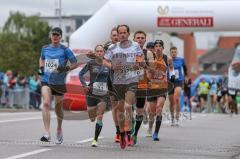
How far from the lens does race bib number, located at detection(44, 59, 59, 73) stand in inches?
440

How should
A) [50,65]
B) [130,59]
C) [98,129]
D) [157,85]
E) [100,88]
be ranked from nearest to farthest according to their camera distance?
[130,59], [98,129], [50,65], [100,88], [157,85]

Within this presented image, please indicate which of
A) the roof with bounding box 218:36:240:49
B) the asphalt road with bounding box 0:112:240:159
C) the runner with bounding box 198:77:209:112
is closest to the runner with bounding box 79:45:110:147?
the asphalt road with bounding box 0:112:240:159

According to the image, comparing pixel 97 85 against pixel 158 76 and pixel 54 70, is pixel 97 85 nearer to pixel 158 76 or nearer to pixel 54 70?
pixel 54 70

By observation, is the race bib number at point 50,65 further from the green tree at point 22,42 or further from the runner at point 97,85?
the green tree at point 22,42

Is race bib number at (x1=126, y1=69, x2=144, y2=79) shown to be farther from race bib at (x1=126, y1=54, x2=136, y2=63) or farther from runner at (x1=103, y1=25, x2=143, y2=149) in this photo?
race bib at (x1=126, y1=54, x2=136, y2=63)

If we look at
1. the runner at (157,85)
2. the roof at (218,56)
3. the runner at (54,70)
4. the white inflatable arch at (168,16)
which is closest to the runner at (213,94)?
the white inflatable arch at (168,16)

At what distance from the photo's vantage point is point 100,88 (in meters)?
11.4

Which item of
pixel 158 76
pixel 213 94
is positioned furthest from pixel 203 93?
pixel 158 76

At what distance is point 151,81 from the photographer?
12.7 m

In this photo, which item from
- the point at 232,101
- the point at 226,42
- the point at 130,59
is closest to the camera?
the point at 130,59

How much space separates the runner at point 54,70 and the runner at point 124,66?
84 centimetres

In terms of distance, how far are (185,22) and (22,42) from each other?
2862 inches

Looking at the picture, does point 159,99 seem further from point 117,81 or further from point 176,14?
point 176,14

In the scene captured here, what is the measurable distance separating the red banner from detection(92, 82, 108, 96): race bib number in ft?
42.9
